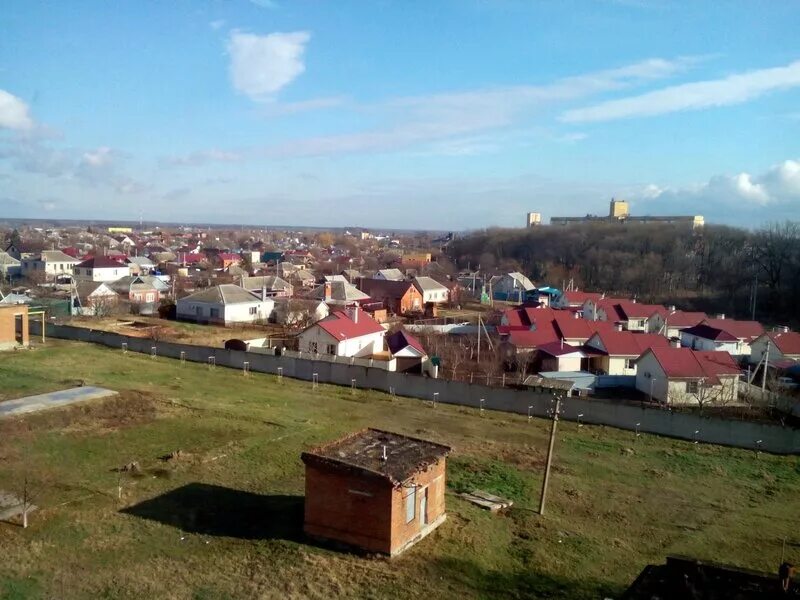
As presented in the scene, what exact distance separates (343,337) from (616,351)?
11.8 meters

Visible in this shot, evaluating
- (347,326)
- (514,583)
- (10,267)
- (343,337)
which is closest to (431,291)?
(347,326)

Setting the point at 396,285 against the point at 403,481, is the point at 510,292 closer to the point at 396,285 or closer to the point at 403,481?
the point at 396,285

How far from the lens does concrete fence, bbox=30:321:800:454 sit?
63.5 feet

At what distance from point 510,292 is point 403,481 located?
4976 centimetres

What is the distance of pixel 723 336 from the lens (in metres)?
33.1

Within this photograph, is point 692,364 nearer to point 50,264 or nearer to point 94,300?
point 94,300

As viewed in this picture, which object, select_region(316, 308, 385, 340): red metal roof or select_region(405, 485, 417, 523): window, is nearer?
select_region(405, 485, 417, 523): window

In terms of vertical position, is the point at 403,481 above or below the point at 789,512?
above

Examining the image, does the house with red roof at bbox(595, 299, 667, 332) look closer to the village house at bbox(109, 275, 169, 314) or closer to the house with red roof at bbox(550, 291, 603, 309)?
the house with red roof at bbox(550, 291, 603, 309)

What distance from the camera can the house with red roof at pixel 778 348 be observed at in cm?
3031

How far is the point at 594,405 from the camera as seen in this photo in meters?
21.2

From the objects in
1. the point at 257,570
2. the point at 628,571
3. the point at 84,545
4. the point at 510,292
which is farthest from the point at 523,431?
the point at 510,292

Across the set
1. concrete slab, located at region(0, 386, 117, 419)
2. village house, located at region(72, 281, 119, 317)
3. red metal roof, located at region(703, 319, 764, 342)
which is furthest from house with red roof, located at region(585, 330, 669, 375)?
village house, located at region(72, 281, 119, 317)

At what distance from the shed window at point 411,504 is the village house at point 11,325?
23.2m
